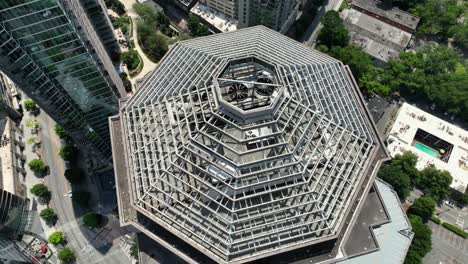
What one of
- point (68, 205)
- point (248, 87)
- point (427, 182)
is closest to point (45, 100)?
point (68, 205)

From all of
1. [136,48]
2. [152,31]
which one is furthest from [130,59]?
[152,31]

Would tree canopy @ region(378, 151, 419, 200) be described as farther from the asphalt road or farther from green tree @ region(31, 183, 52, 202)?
green tree @ region(31, 183, 52, 202)

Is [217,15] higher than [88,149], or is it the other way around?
[217,15]

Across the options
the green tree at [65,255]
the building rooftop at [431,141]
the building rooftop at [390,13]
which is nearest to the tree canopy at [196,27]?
the building rooftop at [390,13]

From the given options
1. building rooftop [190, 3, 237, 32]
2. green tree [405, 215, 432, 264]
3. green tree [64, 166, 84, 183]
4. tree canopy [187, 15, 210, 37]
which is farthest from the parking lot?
green tree [64, 166, 84, 183]

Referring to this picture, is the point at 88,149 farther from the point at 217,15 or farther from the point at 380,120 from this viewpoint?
the point at 380,120
